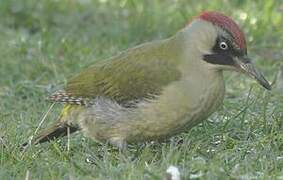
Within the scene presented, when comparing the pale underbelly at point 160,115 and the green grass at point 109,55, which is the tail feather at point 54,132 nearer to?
the green grass at point 109,55

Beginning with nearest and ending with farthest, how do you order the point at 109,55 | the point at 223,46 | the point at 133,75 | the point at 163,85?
the point at 223,46, the point at 163,85, the point at 133,75, the point at 109,55

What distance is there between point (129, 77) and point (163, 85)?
292mm

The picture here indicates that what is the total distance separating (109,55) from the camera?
868 cm

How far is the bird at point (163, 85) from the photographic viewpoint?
5973 millimetres

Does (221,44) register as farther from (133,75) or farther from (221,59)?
(133,75)

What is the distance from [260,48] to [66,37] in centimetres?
171

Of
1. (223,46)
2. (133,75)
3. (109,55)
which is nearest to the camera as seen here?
(223,46)

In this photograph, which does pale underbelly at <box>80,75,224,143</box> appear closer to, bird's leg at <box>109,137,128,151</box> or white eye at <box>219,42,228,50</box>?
bird's leg at <box>109,137,128,151</box>

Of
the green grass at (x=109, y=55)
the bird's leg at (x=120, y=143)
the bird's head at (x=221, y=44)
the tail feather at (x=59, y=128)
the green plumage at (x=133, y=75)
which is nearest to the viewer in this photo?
the green grass at (x=109, y=55)

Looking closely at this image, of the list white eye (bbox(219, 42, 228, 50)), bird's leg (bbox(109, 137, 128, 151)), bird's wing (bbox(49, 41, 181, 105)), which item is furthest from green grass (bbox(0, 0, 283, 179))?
white eye (bbox(219, 42, 228, 50))

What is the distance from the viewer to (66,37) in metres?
9.26

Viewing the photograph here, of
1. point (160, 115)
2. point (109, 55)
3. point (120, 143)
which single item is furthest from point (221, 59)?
point (109, 55)

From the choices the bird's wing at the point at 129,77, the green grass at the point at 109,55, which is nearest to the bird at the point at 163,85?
the bird's wing at the point at 129,77

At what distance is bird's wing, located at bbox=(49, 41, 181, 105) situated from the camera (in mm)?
6145
